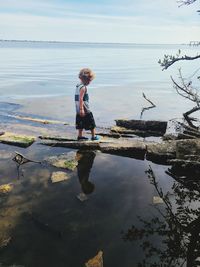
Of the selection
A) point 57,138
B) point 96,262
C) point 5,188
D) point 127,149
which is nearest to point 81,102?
point 57,138

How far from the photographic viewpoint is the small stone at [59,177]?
24.5 feet

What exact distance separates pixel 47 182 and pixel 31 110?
10.5 m

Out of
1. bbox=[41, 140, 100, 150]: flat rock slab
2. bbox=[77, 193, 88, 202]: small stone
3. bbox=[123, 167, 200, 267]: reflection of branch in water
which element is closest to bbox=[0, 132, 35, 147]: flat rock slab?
bbox=[41, 140, 100, 150]: flat rock slab

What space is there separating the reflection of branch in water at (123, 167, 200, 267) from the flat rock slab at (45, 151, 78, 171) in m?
2.60

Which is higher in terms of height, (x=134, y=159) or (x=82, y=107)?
(x=82, y=107)

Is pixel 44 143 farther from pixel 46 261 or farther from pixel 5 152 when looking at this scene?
pixel 46 261

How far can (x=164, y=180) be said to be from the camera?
779 cm

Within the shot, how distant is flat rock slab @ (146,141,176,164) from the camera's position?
906cm

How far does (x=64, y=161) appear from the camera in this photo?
28.2 ft

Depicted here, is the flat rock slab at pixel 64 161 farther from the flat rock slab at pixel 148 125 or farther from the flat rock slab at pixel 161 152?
the flat rock slab at pixel 148 125

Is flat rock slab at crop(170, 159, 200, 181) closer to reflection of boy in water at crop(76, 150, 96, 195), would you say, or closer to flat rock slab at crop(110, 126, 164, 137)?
reflection of boy in water at crop(76, 150, 96, 195)

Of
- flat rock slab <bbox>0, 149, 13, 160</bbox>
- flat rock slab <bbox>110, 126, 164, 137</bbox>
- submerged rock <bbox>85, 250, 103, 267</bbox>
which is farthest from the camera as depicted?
flat rock slab <bbox>110, 126, 164, 137</bbox>

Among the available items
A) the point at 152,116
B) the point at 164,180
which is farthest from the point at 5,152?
the point at 152,116

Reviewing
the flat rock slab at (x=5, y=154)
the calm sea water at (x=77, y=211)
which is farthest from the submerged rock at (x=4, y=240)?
the flat rock slab at (x=5, y=154)
